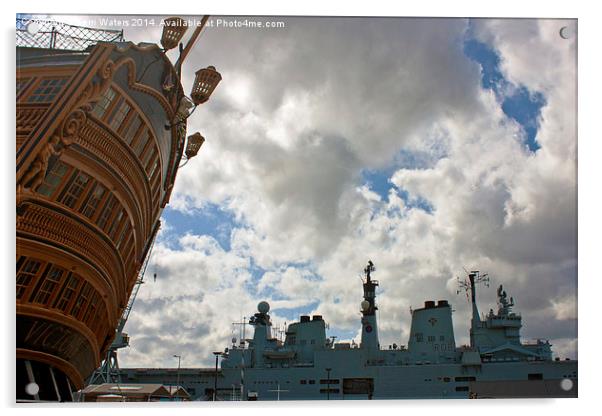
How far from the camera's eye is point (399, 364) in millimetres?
Answer: 11844

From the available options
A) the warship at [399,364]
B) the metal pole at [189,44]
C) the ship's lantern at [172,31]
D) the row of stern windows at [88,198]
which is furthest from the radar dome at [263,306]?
the ship's lantern at [172,31]

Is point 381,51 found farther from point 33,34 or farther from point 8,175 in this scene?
point 8,175

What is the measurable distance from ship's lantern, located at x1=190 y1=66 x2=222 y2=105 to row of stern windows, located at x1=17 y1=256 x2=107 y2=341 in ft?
8.80

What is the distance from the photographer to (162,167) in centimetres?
715

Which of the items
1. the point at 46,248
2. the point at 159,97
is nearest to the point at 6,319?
the point at 46,248

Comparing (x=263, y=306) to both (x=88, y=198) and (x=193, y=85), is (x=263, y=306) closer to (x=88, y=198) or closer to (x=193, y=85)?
(x=88, y=198)

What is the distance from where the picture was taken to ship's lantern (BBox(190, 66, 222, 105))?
7.11 metres

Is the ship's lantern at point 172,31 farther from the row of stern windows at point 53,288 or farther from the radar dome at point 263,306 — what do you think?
the radar dome at point 263,306

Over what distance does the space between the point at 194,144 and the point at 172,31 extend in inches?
56.7

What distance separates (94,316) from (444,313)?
5823 millimetres

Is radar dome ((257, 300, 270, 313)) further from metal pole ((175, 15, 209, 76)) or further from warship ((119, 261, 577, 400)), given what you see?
metal pole ((175, 15, 209, 76))

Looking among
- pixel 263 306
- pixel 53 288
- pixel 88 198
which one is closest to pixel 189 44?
pixel 88 198

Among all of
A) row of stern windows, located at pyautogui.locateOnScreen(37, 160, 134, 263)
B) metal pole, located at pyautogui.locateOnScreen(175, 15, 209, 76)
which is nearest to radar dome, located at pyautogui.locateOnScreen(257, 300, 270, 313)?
row of stern windows, located at pyautogui.locateOnScreen(37, 160, 134, 263)

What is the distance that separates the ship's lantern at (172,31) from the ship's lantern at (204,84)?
1.64 feet
